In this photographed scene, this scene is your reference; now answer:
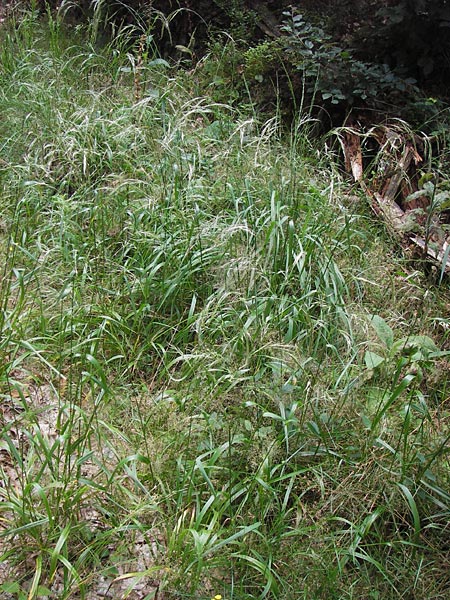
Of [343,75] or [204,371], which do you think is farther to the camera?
[343,75]

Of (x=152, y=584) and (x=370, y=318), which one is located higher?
(x=370, y=318)

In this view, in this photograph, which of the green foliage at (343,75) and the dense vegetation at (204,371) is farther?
the green foliage at (343,75)

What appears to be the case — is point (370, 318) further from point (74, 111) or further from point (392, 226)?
point (74, 111)

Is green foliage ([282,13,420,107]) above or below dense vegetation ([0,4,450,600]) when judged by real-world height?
above

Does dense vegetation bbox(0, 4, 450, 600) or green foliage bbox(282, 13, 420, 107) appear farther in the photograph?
green foliage bbox(282, 13, 420, 107)

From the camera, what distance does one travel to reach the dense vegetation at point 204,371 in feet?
7.96

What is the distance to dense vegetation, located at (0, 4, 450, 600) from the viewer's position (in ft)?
7.96

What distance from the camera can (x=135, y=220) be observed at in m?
3.80

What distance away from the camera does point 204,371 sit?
3.05m

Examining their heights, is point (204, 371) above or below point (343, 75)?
below

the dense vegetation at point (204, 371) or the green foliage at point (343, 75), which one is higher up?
the green foliage at point (343, 75)

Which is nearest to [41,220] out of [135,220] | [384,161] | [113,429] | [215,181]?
[135,220]

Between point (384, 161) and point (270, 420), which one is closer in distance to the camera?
point (270, 420)

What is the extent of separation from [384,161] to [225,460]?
222cm
